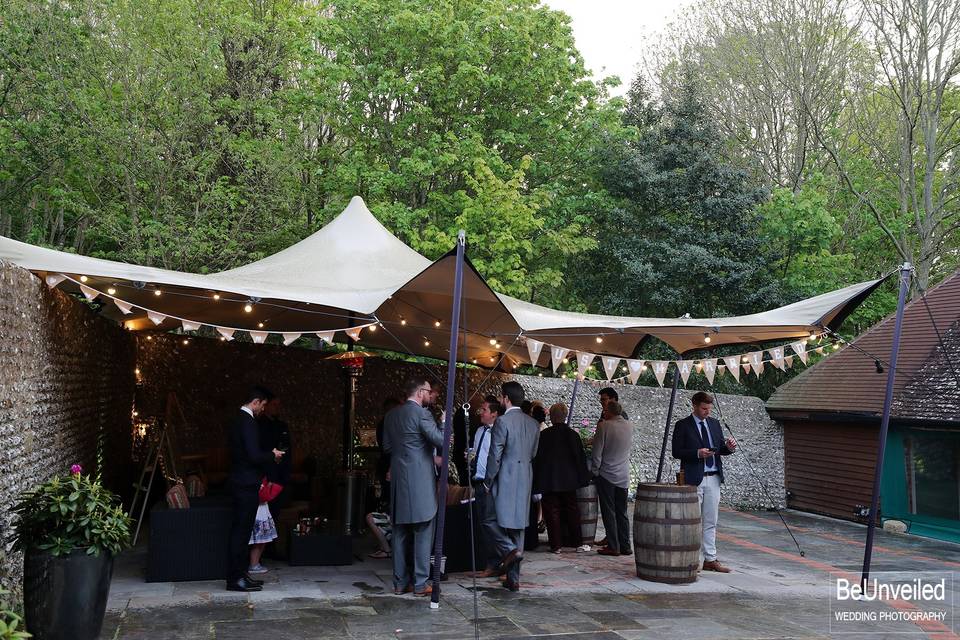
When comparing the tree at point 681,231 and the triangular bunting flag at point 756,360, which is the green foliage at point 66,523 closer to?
the triangular bunting flag at point 756,360

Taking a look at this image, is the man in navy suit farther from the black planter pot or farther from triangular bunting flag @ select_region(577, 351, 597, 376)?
the black planter pot

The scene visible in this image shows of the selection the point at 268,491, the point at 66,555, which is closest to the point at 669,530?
the point at 268,491

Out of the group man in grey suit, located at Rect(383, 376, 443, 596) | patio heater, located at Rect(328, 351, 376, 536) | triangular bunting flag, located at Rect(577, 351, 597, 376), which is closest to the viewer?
man in grey suit, located at Rect(383, 376, 443, 596)

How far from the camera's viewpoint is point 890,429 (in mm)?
12406

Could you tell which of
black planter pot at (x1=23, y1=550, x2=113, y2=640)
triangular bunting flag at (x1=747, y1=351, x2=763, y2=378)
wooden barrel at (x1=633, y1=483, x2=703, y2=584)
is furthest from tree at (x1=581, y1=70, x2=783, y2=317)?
black planter pot at (x1=23, y1=550, x2=113, y2=640)

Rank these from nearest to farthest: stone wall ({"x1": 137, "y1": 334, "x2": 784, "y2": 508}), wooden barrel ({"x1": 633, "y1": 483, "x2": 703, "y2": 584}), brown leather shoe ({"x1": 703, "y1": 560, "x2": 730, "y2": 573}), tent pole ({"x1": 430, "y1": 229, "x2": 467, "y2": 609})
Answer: tent pole ({"x1": 430, "y1": 229, "x2": 467, "y2": 609}) < wooden barrel ({"x1": 633, "y1": 483, "x2": 703, "y2": 584}) < brown leather shoe ({"x1": 703, "y1": 560, "x2": 730, "y2": 573}) < stone wall ({"x1": 137, "y1": 334, "x2": 784, "y2": 508})

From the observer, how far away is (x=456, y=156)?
628 inches

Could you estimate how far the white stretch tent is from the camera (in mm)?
6523

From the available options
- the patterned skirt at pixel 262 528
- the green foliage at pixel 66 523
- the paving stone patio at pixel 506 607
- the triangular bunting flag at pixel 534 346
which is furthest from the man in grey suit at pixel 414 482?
the green foliage at pixel 66 523

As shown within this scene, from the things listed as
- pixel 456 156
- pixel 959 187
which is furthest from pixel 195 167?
pixel 959 187

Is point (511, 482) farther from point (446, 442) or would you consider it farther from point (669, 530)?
point (669, 530)

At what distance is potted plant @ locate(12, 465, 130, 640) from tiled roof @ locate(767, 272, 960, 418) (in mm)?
10599

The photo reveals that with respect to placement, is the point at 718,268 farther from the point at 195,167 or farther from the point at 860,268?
the point at 195,167

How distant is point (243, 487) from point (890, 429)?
32.2 feet
